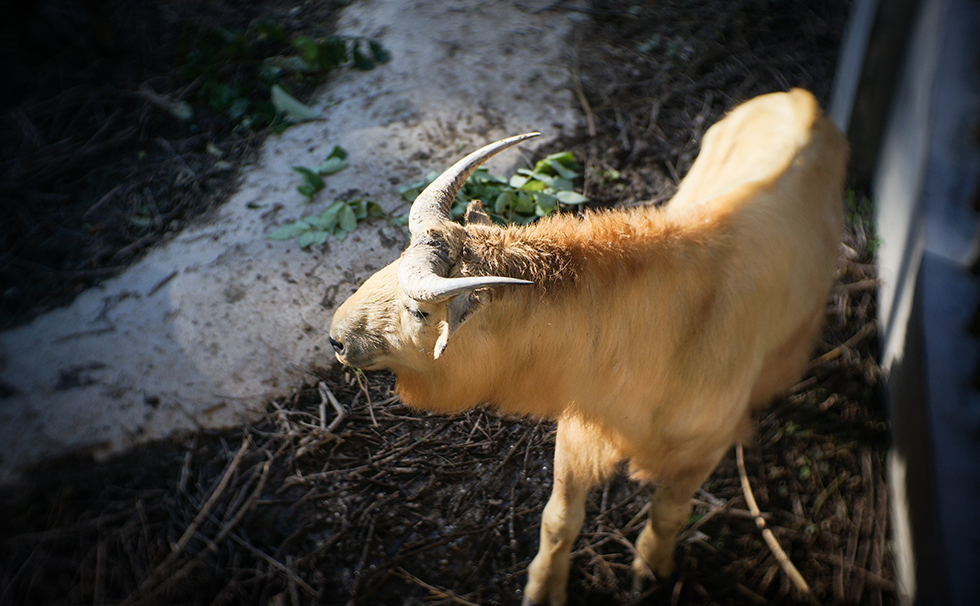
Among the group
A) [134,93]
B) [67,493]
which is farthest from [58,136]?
[67,493]

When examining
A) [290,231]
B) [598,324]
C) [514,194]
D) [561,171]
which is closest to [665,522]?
[598,324]

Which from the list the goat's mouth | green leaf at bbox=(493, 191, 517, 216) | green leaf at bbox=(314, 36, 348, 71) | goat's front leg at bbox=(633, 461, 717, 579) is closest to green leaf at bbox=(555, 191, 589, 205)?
green leaf at bbox=(493, 191, 517, 216)

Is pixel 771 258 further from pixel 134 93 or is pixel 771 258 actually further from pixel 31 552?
pixel 134 93

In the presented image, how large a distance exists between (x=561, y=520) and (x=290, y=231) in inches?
98.5

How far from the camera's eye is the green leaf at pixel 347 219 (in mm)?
3918

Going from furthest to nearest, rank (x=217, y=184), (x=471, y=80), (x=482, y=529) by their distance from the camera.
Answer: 1. (x=471, y=80)
2. (x=217, y=184)
3. (x=482, y=529)

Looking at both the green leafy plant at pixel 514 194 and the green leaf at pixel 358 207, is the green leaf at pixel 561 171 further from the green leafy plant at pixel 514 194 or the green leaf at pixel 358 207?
the green leaf at pixel 358 207

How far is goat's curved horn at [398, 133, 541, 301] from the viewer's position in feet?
5.65

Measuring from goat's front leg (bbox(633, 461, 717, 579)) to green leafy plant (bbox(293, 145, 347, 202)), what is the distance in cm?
293

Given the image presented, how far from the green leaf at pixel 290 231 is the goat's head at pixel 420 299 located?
6.00 feet

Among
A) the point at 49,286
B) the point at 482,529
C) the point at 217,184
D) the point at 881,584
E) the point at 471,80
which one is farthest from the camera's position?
the point at 471,80

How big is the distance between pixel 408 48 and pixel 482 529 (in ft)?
13.7

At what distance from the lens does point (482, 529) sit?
3121mm

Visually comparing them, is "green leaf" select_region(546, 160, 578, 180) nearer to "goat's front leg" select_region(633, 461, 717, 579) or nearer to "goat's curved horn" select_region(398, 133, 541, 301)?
"goat's curved horn" select_region(398, 133, 541, 301)
